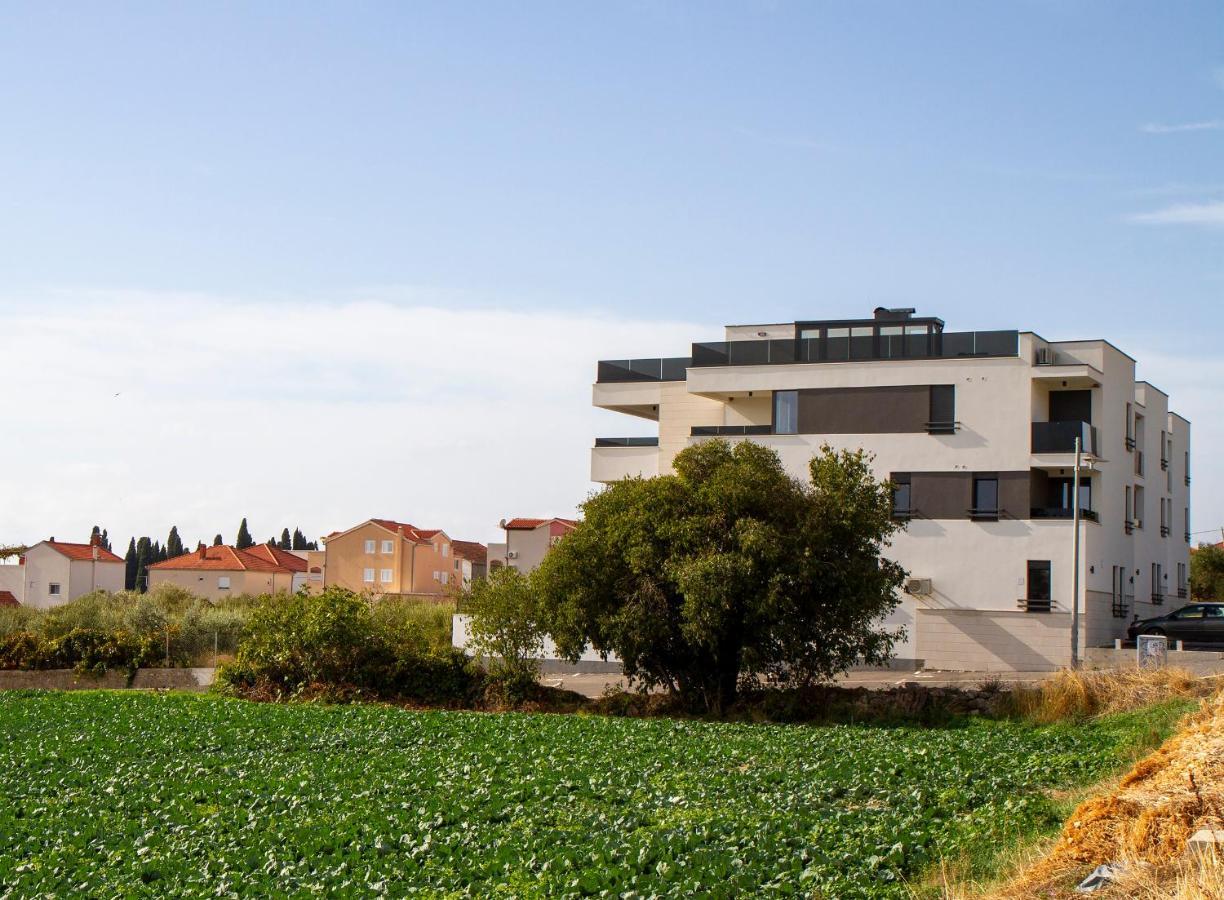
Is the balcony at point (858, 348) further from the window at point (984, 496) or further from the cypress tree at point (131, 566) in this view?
the cypress tree at point (131, 566)

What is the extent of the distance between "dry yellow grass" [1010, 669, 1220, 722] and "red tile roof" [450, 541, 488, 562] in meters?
83.0

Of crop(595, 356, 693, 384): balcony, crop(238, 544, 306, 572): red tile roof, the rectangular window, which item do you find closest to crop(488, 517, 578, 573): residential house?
crop(595, 356, 693, 384): balcony

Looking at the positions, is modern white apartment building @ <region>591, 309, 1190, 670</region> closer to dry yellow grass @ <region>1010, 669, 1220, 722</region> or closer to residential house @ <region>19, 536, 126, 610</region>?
dry yellow grass @ <region>1010, 669, 1220, 722</region>

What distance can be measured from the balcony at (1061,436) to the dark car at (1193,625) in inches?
242

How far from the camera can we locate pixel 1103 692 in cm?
2856

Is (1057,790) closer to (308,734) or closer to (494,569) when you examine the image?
(308,734)

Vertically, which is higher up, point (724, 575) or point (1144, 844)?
point (724, 575)

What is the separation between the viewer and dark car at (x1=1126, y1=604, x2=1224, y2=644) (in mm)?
42875

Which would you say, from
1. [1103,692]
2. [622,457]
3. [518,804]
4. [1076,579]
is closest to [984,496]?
[1076,579]

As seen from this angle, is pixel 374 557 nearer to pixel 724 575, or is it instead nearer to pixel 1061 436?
pixel 1061 436

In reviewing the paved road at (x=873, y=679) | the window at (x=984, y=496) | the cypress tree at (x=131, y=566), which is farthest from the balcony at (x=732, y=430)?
the cypress tree at (x=131, y=566)

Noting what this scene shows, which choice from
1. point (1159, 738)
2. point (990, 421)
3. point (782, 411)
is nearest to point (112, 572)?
point (782, 411)

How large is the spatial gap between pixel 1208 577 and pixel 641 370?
34.3m

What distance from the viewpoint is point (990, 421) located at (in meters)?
43.5
